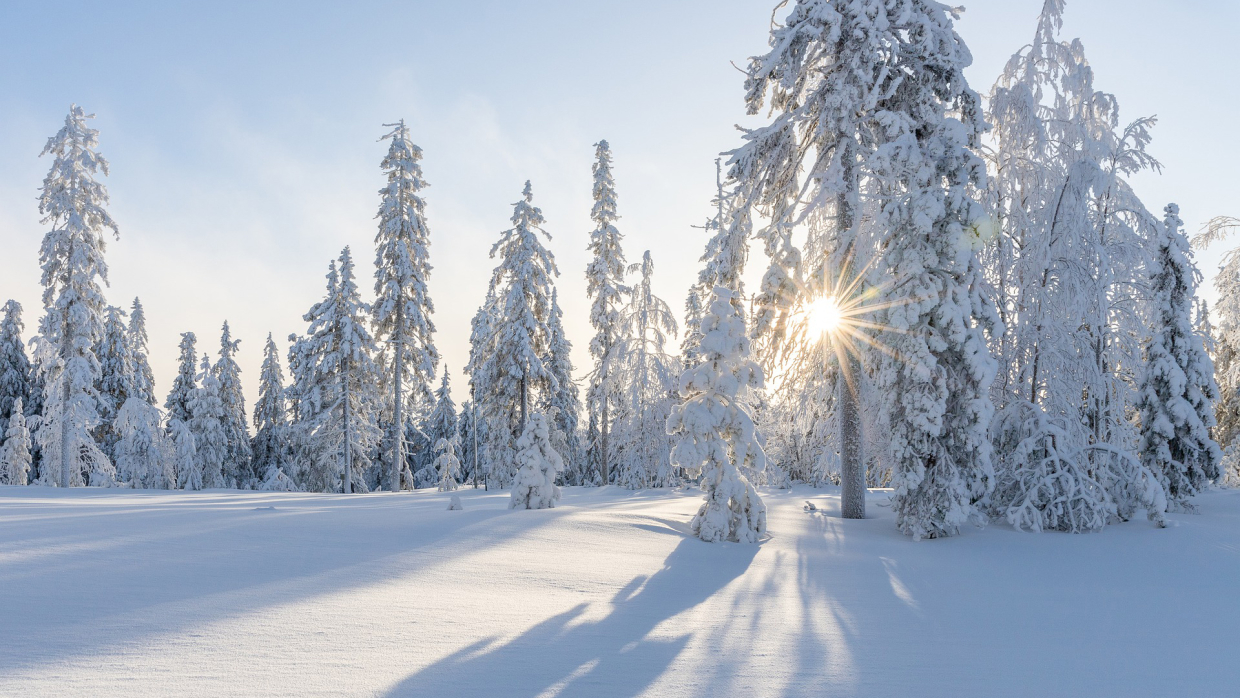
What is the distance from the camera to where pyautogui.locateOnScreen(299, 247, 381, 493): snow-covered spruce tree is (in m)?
33.1

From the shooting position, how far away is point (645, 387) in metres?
27.2

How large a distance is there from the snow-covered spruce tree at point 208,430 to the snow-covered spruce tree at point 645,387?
30.0 meters

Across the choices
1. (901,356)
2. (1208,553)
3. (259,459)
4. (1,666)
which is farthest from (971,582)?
(259,459)

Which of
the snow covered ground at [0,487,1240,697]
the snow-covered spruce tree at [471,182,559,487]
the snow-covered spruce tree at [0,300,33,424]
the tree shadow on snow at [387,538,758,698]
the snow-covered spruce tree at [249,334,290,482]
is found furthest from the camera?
the snow-covered spruce tree at [249,334,290,482]

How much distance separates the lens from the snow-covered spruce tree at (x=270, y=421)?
1937 inches

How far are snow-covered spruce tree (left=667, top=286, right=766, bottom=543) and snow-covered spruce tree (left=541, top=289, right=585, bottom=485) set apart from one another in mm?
17914

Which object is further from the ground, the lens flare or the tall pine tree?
the tall pine tree

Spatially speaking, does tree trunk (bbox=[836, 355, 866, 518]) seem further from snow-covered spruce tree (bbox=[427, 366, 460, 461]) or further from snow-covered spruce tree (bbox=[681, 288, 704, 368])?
snow-covered spruce tree (bbox=[427, 366, 460, 461])

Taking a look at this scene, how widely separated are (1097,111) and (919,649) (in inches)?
630

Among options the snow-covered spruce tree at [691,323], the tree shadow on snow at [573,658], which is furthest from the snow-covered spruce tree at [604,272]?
the tree shadow on snow at [573,658]

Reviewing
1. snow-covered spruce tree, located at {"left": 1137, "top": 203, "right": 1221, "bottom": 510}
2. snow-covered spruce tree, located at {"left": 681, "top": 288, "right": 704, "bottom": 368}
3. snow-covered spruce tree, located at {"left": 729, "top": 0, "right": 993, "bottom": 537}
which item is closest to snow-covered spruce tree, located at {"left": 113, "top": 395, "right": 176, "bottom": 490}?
snow-covered spruce tree, located at {"left": 681, "top": 288, "right": 704, "bottom": 368}

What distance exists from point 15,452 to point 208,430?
9.55 metres

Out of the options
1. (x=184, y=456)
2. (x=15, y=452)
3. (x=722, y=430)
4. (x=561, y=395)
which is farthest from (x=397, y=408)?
(x=15, y=452)

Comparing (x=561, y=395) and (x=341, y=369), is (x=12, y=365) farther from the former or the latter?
(x=561, y=395)
